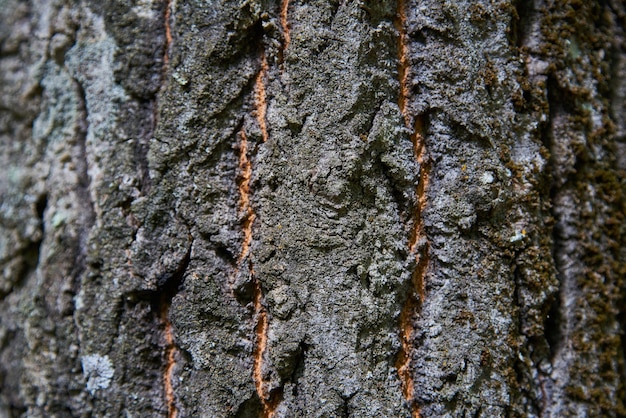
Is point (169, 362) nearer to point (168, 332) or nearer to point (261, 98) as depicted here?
point (168, 332)

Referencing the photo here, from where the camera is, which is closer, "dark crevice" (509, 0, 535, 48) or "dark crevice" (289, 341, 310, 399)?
"dark crevice" (289, 341, 310, 399)

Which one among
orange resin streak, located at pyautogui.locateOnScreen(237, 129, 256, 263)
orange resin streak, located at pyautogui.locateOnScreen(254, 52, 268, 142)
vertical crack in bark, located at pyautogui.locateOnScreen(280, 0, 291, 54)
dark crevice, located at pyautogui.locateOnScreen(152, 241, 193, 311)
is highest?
vertical crack in bark, located at pyautogui.locateOnScreen(280, 0, 291, 54)

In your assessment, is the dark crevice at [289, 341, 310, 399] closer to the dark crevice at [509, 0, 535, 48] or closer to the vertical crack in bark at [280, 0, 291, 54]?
the vertical crack in bark at [280, 0, 291, 54]

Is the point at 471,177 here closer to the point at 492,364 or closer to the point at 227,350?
the point at 492,364

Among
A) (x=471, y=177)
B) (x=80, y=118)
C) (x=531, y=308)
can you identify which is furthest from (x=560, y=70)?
(x=80, y=118)

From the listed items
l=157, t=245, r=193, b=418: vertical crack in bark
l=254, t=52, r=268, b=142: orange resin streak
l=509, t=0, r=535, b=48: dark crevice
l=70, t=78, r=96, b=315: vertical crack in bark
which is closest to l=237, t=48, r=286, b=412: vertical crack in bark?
l=254, t=52, r=268, b=142: orange resin streak

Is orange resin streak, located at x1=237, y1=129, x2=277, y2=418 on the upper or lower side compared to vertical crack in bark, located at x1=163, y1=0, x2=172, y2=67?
lower

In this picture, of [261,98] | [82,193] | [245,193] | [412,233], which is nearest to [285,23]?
[261,98]
